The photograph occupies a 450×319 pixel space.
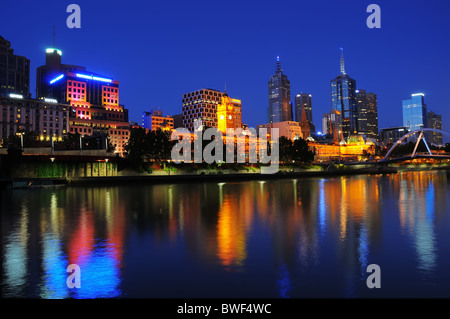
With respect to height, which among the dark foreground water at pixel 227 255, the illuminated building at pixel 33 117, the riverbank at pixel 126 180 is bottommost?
the dark foreground water at pixel 227 255

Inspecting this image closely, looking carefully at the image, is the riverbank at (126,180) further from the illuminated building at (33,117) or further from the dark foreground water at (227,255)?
the illuminated building at (33,117)

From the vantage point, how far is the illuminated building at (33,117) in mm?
153375

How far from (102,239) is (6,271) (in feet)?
19.0

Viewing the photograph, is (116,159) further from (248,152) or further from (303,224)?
(248,152)

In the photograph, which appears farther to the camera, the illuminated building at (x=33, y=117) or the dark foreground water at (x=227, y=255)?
the illuminated building at (x=33, y=117)

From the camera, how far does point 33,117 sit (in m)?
163

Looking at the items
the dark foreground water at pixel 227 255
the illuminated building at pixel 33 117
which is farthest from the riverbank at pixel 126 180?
the illuminated building at pixel 33 117

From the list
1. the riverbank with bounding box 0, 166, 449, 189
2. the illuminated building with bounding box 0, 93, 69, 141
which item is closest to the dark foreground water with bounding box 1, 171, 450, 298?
the riverbank with bounding box 0, 166, 449, 189

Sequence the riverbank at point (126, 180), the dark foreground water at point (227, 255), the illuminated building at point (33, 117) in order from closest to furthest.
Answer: the dark foreground water at point (227, 255), the riverbank at point (126, 180), the illuminated building at point (33, 117)

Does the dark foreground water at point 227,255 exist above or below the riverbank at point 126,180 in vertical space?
below

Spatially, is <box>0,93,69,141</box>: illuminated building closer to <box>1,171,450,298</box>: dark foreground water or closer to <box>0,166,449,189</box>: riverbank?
<box>0,166,449,189</box>: riverbank

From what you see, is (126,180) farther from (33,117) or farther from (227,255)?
(33,117)

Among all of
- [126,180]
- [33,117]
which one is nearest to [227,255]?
[126,180]
